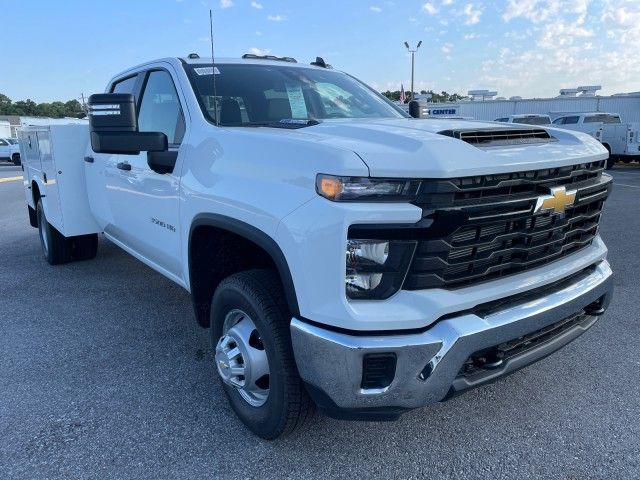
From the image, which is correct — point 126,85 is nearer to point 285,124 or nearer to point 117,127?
point 117,127

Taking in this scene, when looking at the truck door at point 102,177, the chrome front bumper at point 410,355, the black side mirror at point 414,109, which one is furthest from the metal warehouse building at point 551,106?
the chrome front bumper at point 410,355

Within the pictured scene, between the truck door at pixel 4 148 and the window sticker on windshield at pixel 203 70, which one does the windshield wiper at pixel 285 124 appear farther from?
the truck door at pixel 4 148

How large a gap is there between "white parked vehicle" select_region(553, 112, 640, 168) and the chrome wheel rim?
711 inches

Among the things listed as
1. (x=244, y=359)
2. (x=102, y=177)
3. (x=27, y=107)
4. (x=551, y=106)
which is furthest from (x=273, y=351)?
(x=27, y=107)

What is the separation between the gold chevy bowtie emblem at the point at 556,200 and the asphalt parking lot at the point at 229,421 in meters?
1.16

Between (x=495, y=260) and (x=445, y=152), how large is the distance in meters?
0.54

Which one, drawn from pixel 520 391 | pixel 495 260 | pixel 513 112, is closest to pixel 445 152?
pixel 495 260

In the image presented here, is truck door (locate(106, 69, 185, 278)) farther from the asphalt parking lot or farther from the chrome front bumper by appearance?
the chrome front bumper

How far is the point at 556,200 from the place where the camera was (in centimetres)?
235

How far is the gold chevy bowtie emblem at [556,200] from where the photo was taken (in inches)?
89.4

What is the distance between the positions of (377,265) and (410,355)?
0.36m

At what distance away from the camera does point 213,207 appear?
2.66 m

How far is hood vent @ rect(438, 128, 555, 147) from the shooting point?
7.57 feet

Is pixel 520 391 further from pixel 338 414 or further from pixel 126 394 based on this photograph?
pixel 126 394
